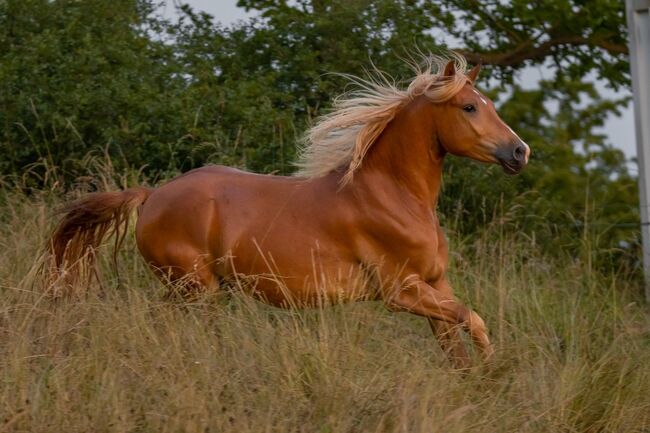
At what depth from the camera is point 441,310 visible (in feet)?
21.7

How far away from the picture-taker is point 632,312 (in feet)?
28.1

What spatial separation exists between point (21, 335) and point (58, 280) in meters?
0.71

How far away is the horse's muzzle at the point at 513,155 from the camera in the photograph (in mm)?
→ 6645

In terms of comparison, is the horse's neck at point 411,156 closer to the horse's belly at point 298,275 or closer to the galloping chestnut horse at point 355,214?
the galloping chestnut horse at point 355,214

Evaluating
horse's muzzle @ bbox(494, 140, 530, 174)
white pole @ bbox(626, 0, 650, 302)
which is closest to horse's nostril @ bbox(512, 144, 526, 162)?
horse's muzzle @ bbox(494, 140, 530, 174)

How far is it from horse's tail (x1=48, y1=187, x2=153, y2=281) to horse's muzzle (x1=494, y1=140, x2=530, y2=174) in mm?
1884

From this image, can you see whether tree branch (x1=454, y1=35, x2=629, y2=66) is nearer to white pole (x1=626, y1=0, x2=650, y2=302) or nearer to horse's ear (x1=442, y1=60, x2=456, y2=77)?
white pole (x1=626, y1=0, x2=650, y2=302)

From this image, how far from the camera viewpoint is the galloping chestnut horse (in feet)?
22.0

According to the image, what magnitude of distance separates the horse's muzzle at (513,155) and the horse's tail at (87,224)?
1.88 meters

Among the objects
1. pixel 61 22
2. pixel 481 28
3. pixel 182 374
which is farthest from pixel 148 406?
pixel 481 28

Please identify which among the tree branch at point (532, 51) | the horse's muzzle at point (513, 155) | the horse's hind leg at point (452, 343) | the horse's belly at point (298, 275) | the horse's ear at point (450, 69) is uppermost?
the horse's ear at point (450, 69)

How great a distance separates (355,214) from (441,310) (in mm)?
652

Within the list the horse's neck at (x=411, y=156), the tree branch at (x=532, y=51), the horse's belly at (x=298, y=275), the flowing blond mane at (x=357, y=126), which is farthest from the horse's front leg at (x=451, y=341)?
the tree branch at (x=532, y=51)

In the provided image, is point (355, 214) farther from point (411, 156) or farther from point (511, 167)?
point (511, 167)
